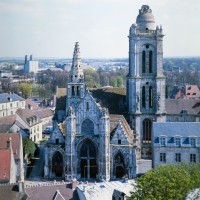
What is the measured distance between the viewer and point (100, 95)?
77500 mm

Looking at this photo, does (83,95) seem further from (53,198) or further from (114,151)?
(53,198)

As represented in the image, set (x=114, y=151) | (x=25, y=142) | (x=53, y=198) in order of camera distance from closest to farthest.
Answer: (x=53, y=198)
(x=114, y=151)
(x=25, y=142)

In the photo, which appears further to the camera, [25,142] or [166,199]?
[25,142]

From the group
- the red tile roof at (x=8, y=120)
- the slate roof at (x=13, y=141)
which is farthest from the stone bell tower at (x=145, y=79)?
the red tile roof at (x=8, y=120)

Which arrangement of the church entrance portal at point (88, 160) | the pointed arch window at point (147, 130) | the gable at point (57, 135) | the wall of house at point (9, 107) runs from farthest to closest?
the wall of house at point (9, 107) < the pointed arch window at point (147, 130) < the gable at point (57, 135) < the church entrance portal at point (88, 160)

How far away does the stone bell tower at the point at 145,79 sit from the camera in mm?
73750

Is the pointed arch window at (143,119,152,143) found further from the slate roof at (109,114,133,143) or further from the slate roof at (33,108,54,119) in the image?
the slate roof at (33,108,54,119)

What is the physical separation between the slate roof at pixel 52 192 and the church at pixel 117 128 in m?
17.6

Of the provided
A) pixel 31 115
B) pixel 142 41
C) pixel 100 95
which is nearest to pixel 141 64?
pixel 142 41

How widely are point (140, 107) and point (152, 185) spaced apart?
3562 centimetres

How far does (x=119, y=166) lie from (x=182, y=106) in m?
28.1

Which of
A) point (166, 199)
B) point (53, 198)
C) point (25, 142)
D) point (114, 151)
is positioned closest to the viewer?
point (166, 199)

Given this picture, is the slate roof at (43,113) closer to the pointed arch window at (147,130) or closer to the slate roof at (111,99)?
the slate roof at (111,99)

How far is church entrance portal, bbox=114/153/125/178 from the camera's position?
65.6 m
